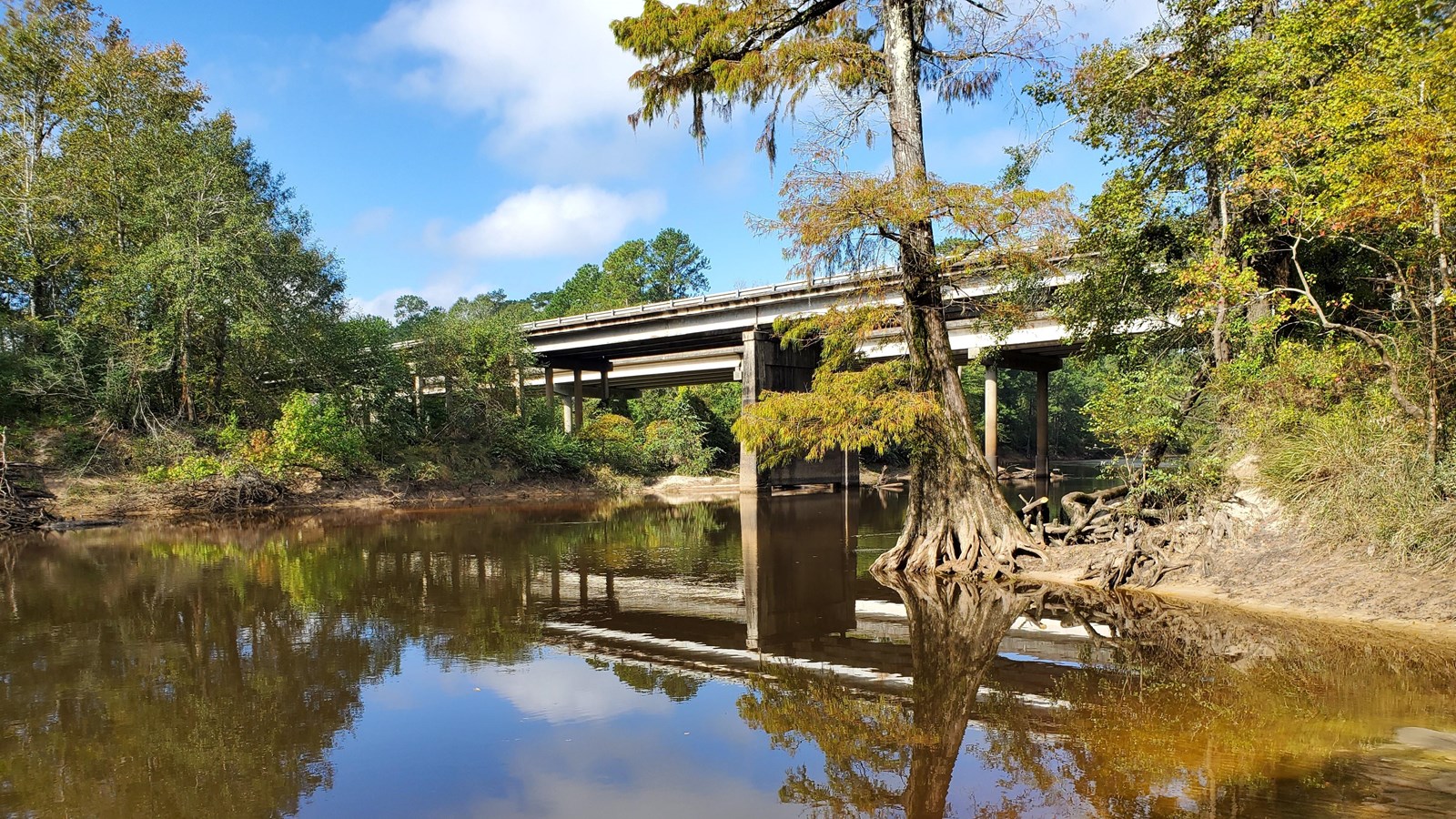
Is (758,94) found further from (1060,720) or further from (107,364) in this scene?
(107,364)

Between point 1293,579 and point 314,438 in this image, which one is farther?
point 314,438

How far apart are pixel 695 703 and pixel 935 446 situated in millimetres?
7532

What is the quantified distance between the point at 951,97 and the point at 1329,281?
7400 millimetres

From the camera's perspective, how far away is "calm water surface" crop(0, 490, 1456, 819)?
17.7 ft

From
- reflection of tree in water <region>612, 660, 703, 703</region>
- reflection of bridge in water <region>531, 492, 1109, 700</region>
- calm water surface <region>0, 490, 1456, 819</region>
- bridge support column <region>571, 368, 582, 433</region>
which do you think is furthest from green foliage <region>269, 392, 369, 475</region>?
reflection of tree in water <region>612, 660, 703, 703</region>

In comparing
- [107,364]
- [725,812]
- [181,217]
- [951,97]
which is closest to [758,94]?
[951,97]

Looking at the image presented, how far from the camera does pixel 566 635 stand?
394 inches

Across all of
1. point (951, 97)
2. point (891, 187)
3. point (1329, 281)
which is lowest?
point (1329, 281)

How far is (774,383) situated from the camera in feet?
118

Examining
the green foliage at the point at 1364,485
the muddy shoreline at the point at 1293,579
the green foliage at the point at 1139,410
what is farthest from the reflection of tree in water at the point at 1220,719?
the green foliage at the point at 1139,410

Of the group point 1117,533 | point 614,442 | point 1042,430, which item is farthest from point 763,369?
point 1117,533

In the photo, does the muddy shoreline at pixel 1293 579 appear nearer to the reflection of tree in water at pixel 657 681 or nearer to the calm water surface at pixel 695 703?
the calm water surface at pixel 695 703

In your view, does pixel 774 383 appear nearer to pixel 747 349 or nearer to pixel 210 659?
pixel 747 349

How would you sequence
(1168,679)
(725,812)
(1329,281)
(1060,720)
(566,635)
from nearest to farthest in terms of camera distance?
(725,812) < (1060,720) < (1168,679) < (566,635) < (1329,281)
